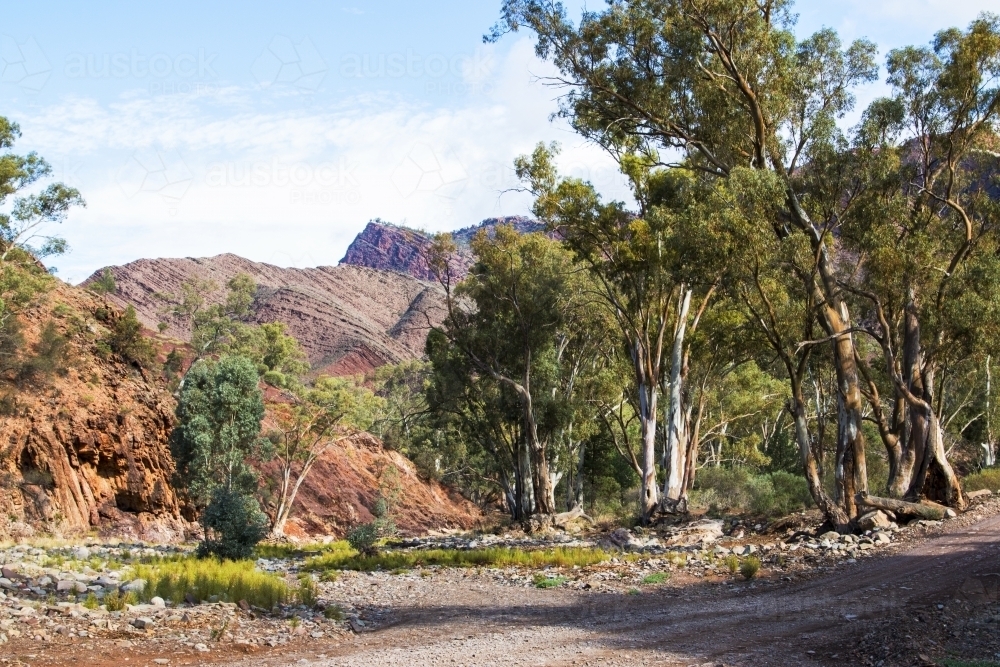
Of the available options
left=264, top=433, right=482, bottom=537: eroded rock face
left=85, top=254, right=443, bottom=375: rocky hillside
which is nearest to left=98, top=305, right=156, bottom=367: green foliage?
left=264, top=433, right=482, bottom=537: eroded rock face

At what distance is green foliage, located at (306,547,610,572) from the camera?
16844 mm

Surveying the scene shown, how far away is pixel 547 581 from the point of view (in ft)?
47.2

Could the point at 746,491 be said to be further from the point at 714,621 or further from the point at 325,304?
the point at 325,304

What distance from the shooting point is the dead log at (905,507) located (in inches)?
654

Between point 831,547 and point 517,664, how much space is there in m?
8.76

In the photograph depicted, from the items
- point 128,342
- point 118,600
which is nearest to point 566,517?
point 118,600

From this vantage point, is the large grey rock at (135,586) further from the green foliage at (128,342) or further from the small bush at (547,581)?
the green foliage at (128,342)

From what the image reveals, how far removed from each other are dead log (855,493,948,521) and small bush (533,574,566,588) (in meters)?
6.48

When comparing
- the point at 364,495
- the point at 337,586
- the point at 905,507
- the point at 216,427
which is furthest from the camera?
the point at 364,495

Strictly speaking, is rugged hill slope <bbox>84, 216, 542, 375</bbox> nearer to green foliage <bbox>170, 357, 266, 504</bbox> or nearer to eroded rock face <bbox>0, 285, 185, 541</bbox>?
eroded rock face <bbox>0, 285, 185, 541</bbox>

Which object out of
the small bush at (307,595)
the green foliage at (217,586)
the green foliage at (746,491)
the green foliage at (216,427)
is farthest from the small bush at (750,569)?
the green foliage at (216,427)

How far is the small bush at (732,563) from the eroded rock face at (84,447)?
22.6 m

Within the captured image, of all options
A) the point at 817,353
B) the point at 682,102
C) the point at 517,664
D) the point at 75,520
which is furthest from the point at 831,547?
the point at 75,520

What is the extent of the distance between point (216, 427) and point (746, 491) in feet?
73.8
